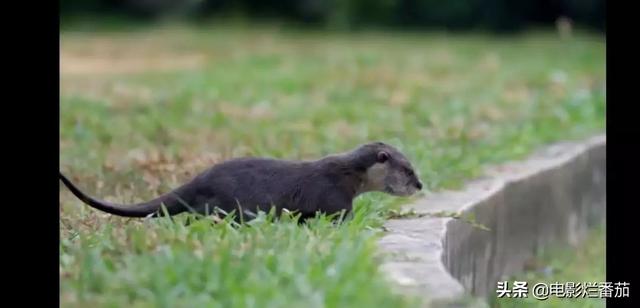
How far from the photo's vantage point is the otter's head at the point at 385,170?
648 centimetres

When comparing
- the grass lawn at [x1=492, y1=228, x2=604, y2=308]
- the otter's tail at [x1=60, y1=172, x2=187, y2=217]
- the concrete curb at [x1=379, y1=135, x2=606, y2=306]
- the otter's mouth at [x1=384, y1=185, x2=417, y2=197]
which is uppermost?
the otter's mouth at [x1=384, y1=185, x2=417, y2=197]

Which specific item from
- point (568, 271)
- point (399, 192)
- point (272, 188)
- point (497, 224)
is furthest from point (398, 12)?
point (272, 188)

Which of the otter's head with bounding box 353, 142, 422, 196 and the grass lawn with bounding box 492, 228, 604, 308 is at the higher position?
the otter's head with bounding box 353, 142, 422, 196

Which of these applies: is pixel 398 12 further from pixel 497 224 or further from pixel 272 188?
pixel 272 188

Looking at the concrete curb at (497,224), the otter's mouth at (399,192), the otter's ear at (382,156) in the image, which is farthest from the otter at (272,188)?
the concrete curb at (497,224)

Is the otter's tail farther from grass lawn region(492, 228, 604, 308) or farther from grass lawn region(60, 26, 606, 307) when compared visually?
grass lawn region(492, 228, 604, 308)

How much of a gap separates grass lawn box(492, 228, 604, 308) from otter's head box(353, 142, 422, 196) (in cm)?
78

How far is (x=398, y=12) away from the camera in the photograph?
854 inches

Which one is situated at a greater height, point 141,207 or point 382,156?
point 382,156

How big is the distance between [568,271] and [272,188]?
2.86 meters

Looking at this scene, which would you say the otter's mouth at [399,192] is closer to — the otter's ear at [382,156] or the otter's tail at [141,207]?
the otter's ear at [382,156]

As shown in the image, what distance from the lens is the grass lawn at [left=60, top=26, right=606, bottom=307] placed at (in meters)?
4.65

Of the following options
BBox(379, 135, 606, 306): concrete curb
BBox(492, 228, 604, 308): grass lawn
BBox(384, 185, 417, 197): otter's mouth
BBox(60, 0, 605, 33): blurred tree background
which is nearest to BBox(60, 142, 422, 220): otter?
BBox(384, 185, 417, 197): otter's mouth
